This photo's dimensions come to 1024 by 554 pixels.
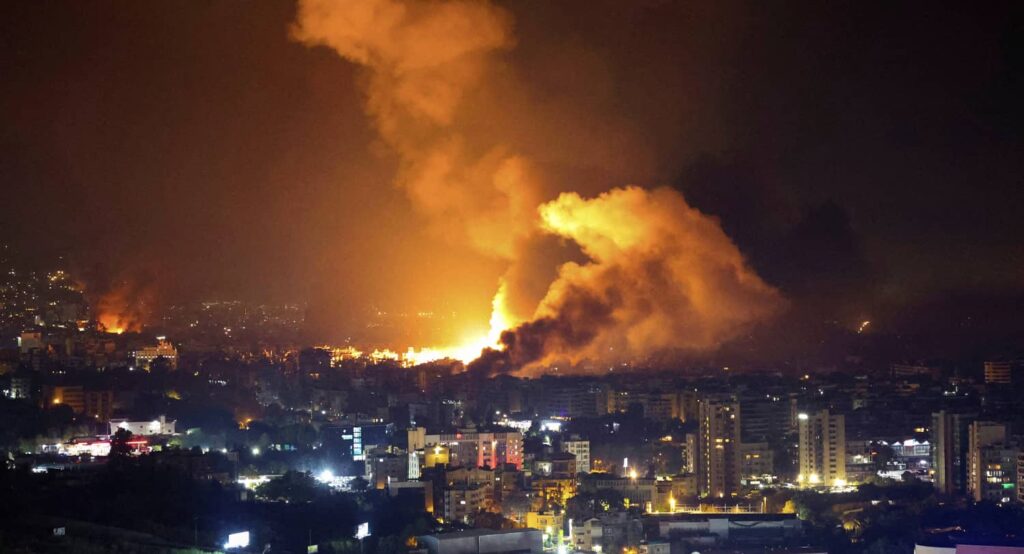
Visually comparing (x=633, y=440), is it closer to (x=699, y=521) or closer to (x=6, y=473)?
(x=699, y=521)

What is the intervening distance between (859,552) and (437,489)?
10.5 ft

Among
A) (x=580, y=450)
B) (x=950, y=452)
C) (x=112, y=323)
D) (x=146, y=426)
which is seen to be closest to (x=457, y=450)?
(x=580, y=450)

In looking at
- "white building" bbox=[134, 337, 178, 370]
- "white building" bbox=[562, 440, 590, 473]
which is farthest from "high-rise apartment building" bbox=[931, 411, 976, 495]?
"white building" bbox=[134, 337, 178, 370]

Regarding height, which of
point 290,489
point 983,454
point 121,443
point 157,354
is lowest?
point 290,489

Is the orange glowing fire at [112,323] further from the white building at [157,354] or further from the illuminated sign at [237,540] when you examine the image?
the illuminated sign at [237,540]

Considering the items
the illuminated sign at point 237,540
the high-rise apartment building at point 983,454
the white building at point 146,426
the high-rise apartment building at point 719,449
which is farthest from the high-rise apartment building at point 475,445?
the illuminated sign at point 237,540

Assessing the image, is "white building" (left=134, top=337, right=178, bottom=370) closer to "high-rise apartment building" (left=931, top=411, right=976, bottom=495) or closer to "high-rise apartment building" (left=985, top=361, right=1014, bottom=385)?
"high-rise apartment building" (left=931, top=411, right=976, bottom=495)

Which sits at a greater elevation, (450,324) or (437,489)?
(450,324)

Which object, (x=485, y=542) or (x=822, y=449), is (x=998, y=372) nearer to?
(x=822, y=449)

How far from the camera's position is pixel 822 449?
53.6 ft

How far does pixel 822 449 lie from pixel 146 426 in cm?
585

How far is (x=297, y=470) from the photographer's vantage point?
14391mm

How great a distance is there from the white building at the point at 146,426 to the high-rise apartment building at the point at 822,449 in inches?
214

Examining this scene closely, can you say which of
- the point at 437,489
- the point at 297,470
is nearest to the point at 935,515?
the point at 437,489
